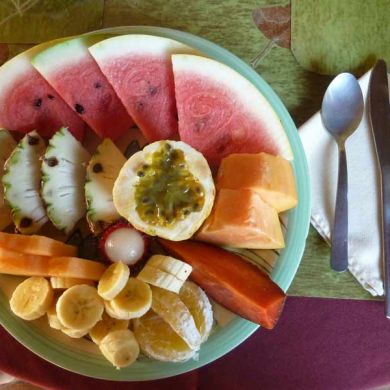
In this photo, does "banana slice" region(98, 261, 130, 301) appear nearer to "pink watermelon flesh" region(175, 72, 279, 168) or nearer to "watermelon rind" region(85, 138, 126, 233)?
"watermelon rind" region(85, 138, 126, 233)

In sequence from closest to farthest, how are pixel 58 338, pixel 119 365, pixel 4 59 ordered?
pixel 119 365
pixel 58 338
pixel 4 59

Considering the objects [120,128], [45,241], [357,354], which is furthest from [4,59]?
[357,354]

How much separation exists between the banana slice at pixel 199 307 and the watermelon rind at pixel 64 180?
273 mm

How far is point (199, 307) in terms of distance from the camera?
1045 mm

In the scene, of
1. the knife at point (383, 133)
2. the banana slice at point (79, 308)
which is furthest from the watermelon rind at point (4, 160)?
the knife at point (383, 133)

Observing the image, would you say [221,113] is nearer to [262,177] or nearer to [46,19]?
[262,177]

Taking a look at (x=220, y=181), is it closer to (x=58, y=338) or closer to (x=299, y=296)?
(x=299, y=296)

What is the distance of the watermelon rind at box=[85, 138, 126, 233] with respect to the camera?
1.08 m

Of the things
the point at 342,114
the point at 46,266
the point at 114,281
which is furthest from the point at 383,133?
the point at 46,266

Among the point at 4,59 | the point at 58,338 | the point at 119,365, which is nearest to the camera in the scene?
the point at 119,365

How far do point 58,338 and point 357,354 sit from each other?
598 millimetres

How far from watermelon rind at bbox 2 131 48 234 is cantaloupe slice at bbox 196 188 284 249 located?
333mm

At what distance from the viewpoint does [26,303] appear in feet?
3.38

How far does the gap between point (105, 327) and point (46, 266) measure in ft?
0.53
